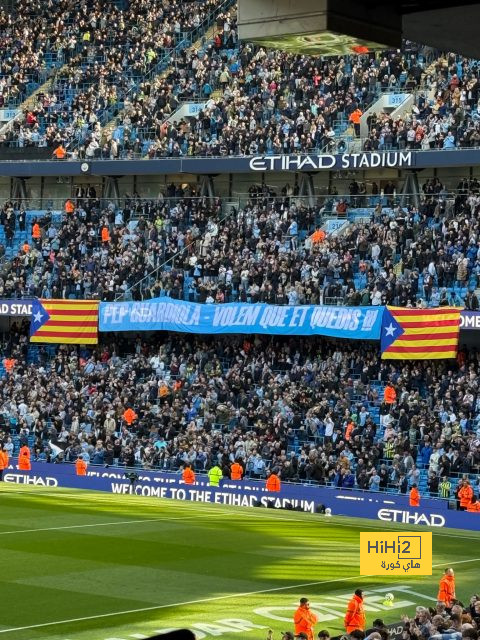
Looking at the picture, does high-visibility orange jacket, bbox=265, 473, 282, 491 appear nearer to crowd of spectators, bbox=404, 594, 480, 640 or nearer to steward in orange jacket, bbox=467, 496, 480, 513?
steward in orange jacket, bbox=467, 496, 480, 513

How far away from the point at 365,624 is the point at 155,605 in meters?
3.98

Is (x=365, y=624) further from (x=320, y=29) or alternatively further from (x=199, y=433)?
(x=199, y=433)

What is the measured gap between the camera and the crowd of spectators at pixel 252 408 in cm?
3744

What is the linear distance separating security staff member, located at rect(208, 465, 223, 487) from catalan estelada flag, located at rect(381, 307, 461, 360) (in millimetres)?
6082

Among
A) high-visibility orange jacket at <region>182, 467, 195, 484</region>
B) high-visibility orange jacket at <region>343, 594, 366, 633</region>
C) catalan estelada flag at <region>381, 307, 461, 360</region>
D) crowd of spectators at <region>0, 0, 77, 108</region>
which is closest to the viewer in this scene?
high-visibility orange jacket at <region>343, 594, 366, 633</region>

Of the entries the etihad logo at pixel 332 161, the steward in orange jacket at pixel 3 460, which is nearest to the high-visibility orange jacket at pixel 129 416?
the steward in orange jacket at pixel 3 460

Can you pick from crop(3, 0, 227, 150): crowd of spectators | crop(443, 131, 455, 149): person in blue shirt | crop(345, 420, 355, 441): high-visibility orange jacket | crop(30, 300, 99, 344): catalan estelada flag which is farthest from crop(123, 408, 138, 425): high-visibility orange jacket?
crop(443, 131, 455, 149): person in blue shirt

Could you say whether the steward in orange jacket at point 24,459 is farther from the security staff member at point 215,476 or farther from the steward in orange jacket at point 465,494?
the steward in orange jacket at point 465,494

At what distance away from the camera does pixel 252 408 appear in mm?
41281

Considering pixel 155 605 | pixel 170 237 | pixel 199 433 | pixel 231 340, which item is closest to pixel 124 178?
pixel 170 237

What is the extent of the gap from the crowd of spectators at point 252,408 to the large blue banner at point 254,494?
717mm

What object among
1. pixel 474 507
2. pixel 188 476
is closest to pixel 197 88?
pixel 188 476

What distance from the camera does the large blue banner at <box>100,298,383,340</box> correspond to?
40375 mm

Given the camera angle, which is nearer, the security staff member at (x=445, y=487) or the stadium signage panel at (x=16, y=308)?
the security staff member at (x=445, y=487)
